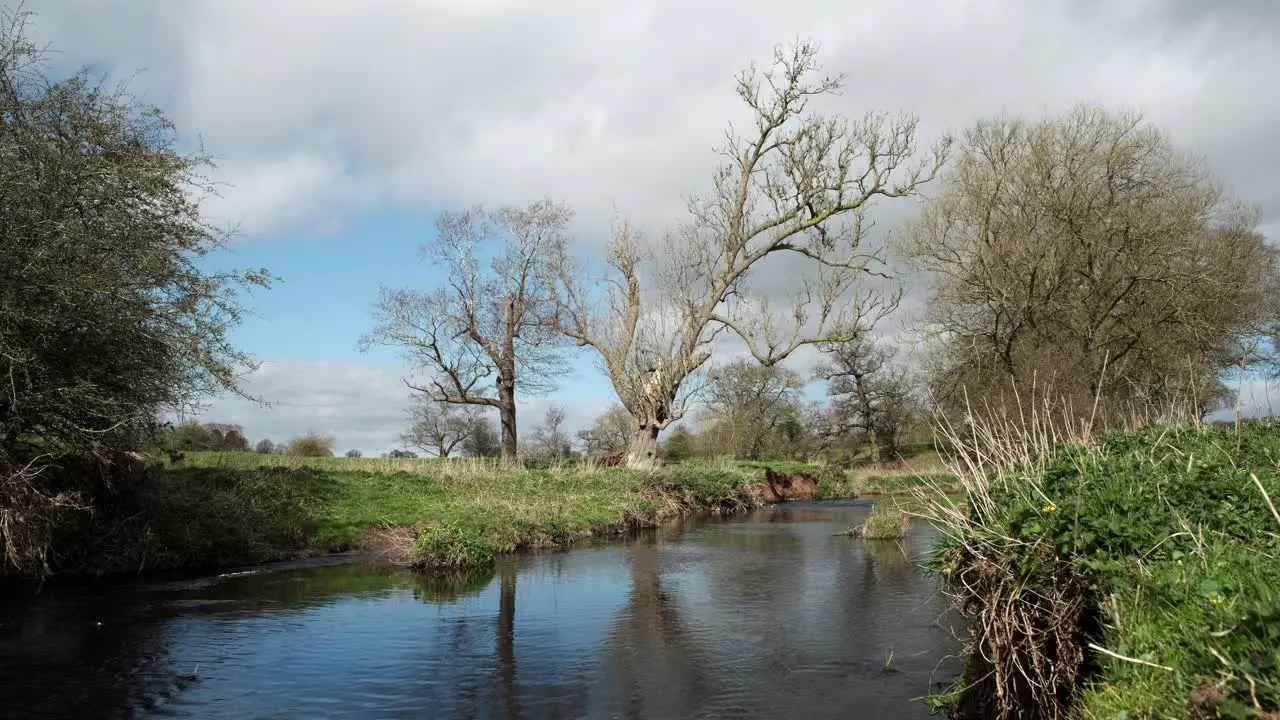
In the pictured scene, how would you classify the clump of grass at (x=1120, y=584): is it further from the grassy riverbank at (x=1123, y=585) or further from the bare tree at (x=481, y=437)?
the bare tree at (x=481, y=437)

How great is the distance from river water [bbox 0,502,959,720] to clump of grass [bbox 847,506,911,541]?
13.8 feet

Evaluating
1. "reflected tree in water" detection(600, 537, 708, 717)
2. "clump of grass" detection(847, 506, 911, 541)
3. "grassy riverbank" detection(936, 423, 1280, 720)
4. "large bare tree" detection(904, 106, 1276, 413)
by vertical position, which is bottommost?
"reflected tree in water" detection(600, 537, 708, 717)

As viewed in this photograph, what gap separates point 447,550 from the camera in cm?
1642

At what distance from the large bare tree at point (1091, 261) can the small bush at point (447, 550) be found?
19.0 metres

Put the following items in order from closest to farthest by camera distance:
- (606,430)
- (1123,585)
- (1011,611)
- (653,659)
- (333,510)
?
(1123,585)
(1011,611)
(653,659)
(333,510)
(606,430)

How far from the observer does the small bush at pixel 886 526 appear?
20.8 m

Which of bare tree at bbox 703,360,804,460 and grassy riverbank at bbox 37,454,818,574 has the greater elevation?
bare tree at bbox 703,360,804,460

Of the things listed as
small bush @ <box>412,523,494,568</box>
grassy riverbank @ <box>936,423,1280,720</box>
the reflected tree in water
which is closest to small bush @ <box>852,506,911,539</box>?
the reflected tree in water

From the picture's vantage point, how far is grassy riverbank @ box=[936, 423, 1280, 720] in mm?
4301

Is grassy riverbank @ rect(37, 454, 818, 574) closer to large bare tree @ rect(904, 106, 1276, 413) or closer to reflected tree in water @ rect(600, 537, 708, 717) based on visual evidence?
reflected tree in water @ rect(600, 537, 708, 717)

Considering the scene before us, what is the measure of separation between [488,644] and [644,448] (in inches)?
850

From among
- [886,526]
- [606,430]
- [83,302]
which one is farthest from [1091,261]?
[606,430]

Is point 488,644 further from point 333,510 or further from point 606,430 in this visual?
point 606,430

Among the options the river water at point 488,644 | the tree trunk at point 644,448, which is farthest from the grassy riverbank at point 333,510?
the tree trunk at point 644,448
